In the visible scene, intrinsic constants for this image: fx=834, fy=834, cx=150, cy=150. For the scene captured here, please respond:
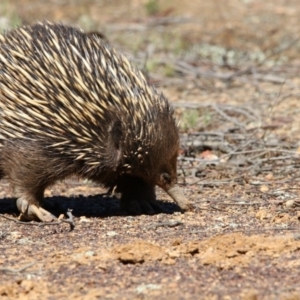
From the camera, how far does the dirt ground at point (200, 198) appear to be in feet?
13.8

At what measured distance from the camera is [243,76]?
33.0 feet

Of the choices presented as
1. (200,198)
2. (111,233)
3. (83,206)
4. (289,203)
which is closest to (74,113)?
(111,233)

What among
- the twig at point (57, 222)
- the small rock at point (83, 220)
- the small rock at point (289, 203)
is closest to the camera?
the twig at point (57, 222)

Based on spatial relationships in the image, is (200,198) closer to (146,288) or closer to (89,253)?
(89,253)

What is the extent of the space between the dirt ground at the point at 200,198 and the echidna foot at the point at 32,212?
6.0 inches

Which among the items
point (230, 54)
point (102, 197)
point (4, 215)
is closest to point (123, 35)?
point (230, 54)

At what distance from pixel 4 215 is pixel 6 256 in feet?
3.80

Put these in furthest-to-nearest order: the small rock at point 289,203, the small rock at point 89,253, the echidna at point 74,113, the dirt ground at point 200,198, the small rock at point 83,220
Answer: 1. the small rock at point 289,203
2. the small rock at point 83,220
3. the echidna at point 74,113
4. the small rock at point 89,253
5. the dirt ground at point 200,198

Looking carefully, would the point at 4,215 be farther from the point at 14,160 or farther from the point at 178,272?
the point at 178,272

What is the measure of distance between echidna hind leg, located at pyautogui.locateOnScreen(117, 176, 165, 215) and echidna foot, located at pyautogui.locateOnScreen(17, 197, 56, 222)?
1.83 ft

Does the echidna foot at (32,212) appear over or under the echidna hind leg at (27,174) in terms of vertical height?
under

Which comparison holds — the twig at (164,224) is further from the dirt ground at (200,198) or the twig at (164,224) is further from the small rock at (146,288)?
the small rock at (146,288)

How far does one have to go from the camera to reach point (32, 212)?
5.66 meters

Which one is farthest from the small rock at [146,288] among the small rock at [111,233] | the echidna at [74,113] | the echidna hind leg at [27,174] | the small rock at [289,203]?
the small rock at [289,203]
